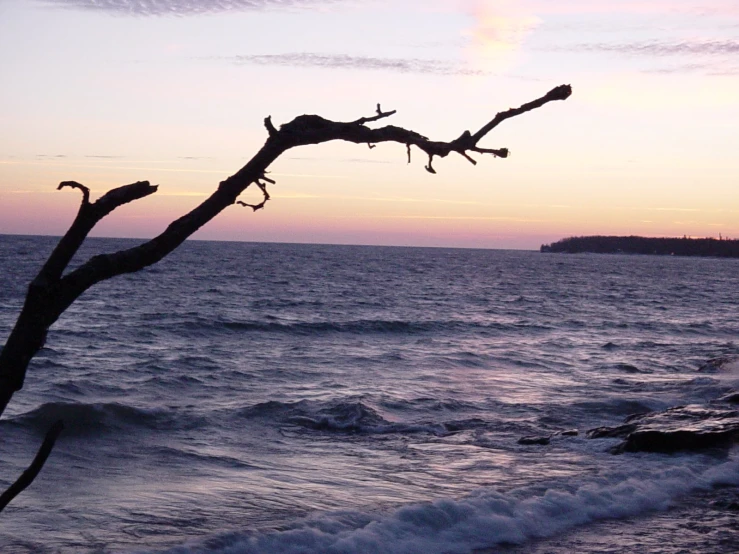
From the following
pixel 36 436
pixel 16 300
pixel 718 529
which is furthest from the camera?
pixel 16 300

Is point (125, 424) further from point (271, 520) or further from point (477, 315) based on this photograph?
point (477, 315)

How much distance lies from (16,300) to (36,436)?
28.5m

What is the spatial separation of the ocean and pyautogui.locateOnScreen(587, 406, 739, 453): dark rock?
1.11 ft

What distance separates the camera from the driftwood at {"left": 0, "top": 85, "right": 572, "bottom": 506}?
2424 millimetres

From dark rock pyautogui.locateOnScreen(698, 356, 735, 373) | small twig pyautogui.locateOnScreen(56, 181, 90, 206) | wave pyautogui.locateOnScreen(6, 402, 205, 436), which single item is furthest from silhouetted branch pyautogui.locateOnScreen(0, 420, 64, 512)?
dark rock pyautogui.locateOnScreen(698, 356, 735, 373)

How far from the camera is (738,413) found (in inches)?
581

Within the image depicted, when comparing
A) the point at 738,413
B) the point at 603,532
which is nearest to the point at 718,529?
the point at 603,532

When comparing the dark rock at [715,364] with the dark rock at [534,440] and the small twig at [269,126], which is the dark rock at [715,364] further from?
the small twig at [269,126]

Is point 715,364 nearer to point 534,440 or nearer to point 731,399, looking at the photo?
point 731,399

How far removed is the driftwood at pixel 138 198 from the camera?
242cm

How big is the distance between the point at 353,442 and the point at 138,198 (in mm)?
12070

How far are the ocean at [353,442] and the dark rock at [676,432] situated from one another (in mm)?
339

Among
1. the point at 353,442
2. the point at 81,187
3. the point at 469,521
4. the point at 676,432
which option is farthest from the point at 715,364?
the point at 81,187

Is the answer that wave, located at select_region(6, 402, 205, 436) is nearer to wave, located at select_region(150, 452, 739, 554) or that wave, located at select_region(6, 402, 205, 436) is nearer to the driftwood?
wave, located at select_region(150, 452, 739, 554)
